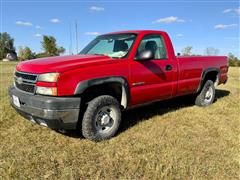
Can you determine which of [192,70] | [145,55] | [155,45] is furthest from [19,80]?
[192,70]

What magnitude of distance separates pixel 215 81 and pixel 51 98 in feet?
16.2

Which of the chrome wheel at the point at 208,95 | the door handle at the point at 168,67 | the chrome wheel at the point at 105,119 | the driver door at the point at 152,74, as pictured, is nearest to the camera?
the chrome wheel at the point at 105,119

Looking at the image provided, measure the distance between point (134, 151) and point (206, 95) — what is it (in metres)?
3.78

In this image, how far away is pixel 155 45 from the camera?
17.8 feet

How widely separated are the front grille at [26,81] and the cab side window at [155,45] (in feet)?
6.73

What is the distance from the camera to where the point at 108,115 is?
14.8 ft

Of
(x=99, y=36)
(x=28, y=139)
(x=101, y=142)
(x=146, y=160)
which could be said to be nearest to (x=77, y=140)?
(x=101, y=142)

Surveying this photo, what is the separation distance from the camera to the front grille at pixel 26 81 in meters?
4.01

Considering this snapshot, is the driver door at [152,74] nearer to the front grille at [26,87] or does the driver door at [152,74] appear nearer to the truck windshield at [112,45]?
the truck windshield at [112,45]

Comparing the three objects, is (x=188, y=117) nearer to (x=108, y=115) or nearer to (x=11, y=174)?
(x=108, y=115)

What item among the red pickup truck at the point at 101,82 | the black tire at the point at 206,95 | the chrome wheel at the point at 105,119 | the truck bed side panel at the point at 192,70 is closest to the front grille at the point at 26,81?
the red pickup truck at the point at 101,82

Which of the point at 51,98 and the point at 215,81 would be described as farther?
the point at 215,81

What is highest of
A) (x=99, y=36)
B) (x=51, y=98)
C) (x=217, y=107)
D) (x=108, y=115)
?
(x=99, y=36)

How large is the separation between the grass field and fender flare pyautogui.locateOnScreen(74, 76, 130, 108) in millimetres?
625
